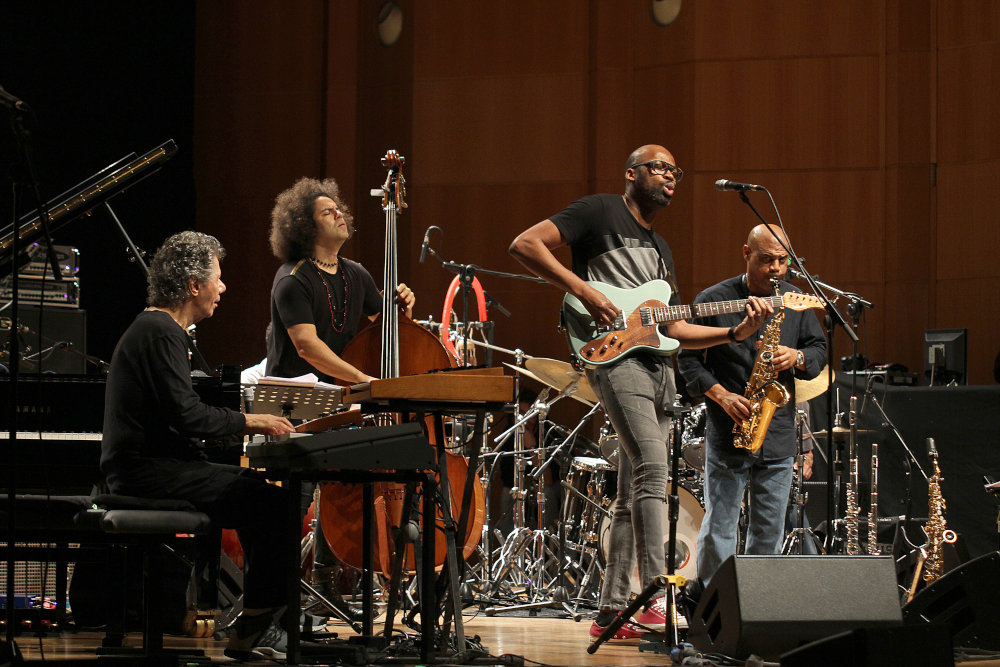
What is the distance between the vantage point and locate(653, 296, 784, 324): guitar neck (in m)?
4.44

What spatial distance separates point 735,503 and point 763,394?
0.51m

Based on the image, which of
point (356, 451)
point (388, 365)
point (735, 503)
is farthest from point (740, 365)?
point (356, 451)

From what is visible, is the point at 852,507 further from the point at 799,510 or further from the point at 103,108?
the point at 103,108

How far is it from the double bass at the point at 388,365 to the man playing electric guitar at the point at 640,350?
60cm

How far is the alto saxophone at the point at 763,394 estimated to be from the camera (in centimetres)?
487

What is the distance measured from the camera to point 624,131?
9.16m

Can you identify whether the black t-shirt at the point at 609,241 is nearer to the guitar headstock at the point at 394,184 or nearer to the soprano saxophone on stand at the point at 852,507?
the guitar headstock at the point at 394,184

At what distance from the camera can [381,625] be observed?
4.96 metres

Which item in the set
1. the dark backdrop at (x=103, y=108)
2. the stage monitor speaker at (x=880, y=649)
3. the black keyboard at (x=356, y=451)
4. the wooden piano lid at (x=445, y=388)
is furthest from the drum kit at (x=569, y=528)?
the dark backdrop at (x=103, y=108)

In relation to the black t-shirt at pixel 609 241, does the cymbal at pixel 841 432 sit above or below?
below

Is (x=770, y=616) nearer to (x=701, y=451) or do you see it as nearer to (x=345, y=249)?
(x=701, y=451)

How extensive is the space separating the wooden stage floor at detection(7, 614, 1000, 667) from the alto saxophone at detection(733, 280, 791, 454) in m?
1.09

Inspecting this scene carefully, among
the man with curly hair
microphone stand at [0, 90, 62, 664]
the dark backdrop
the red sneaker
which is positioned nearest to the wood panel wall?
the dark backdrop

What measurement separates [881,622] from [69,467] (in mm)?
3184
